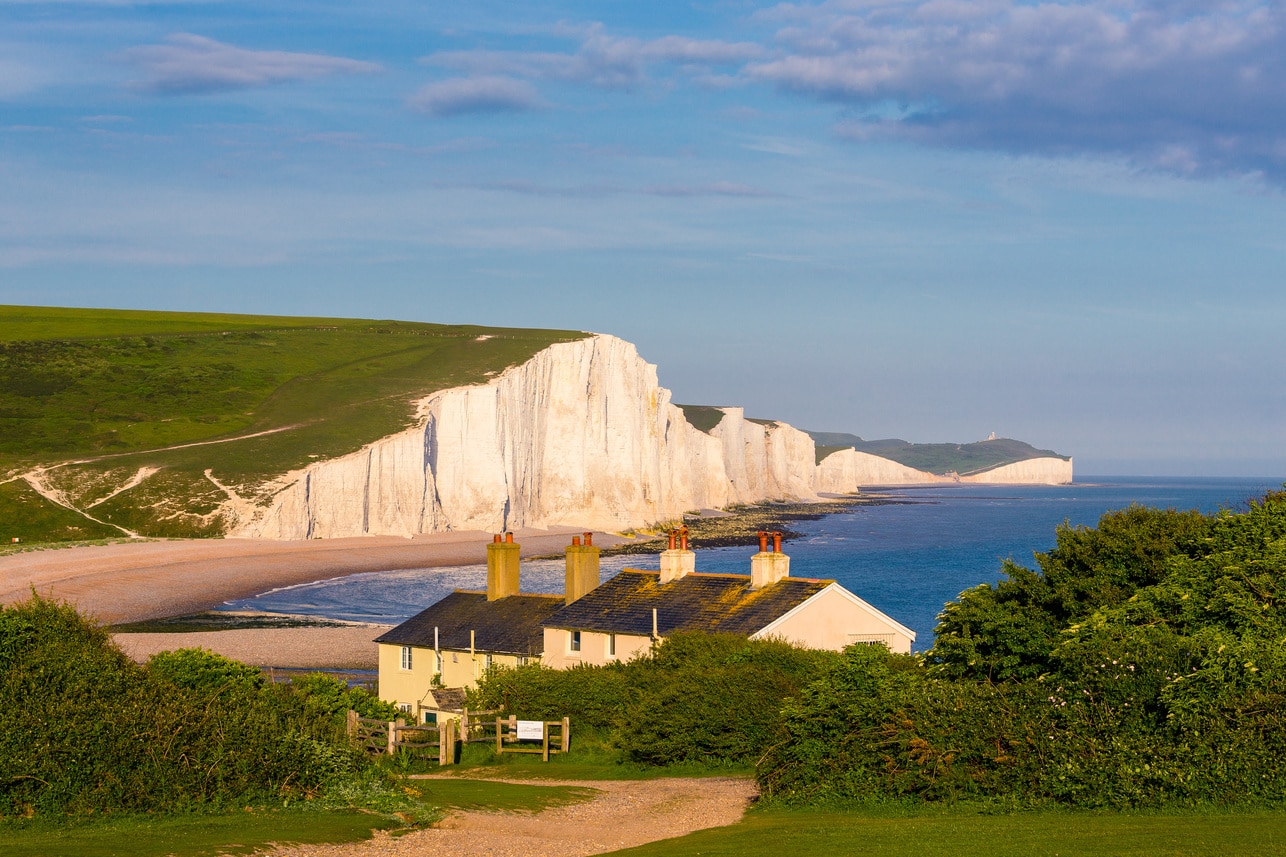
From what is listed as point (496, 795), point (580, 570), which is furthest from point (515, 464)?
point (496, 795)

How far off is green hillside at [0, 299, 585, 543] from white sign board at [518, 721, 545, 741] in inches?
3032

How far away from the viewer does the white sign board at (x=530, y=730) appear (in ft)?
84.3

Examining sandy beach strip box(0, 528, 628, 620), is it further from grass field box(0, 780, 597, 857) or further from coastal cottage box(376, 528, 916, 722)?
grass field box(0, 780, 597, 857)

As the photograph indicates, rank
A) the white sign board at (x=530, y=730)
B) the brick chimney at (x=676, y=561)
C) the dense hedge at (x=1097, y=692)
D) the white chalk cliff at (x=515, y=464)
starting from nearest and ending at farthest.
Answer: the dense hedge at (x=1097, y=692)
the white sign board at (x=530, y=730)
the brick chimney at (x=676, y=561)
the white chalk cliff at (x=515, y=464)

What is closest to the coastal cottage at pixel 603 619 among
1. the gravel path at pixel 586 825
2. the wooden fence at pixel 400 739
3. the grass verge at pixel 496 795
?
the wooden fence at pixel 400 739

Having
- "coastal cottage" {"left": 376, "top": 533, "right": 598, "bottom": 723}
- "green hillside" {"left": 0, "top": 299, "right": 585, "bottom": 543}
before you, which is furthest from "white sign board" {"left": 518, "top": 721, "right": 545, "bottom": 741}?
"green hillside" {"left": 0, "top": 299, "right": 585, "bottom": 543}

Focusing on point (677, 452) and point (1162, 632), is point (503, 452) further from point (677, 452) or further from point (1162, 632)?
point (1162, 632)

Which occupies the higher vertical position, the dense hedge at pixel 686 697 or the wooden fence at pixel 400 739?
the dense hedge at pixel 686 697

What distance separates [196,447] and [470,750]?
96507 mm

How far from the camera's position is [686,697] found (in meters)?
24.3

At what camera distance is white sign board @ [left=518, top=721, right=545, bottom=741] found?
25.7 metres

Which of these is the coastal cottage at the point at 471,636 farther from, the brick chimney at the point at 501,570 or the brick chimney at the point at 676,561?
the brick chimney at the point at 676,561

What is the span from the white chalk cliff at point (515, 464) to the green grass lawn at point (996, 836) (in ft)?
287

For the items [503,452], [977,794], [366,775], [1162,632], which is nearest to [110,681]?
[366,775]
